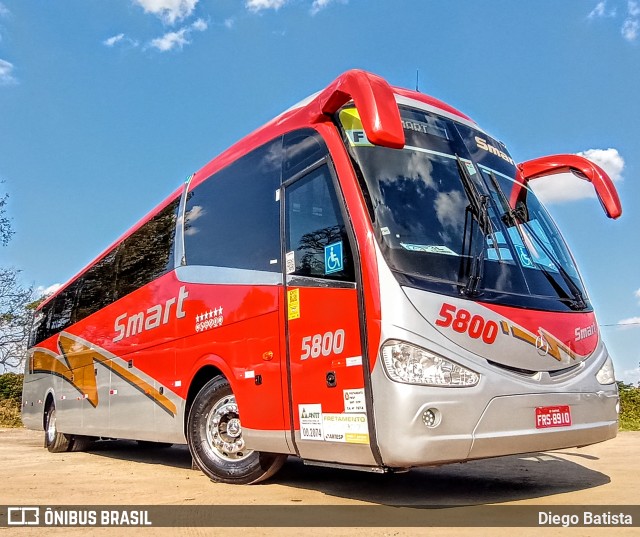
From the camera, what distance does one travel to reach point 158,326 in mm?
8234

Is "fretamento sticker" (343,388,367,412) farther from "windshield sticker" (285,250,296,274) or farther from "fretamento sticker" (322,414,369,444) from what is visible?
"windshield sticker" (285,250,296,274)

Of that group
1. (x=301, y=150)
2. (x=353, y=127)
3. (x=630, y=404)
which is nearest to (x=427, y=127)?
(x=353, y=127)

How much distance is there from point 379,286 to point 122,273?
20.9 feet

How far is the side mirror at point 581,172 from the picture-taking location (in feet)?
21.8

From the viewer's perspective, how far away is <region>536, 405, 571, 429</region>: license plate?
4.88 meters

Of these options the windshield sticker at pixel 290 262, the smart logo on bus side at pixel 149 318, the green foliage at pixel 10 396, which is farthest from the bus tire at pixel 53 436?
the green foliage at pixel 10 396

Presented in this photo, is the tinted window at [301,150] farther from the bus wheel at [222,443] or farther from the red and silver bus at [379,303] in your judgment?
the bus wheel at [222,443]

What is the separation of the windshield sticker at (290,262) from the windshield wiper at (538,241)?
1.80 m

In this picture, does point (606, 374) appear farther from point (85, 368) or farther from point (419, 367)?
point (85, 368)

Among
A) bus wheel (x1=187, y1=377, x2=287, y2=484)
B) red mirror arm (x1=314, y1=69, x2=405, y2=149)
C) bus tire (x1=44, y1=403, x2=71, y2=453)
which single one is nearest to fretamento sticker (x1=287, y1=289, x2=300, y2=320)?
bus wheel (x1=187, y1=377, x2=287, y2=484)

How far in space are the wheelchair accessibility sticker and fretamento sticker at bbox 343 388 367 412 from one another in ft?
3.10

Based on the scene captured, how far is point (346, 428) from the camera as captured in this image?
4.87m

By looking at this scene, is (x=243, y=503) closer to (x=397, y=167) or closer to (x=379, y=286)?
(x=379, y=286)

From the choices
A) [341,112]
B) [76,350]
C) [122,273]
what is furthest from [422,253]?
[76,350]
